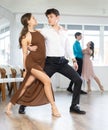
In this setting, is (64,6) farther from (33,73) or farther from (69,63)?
(33,73)

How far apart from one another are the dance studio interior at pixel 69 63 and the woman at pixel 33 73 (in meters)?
0.15

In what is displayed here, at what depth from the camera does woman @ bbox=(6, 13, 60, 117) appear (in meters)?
4.21

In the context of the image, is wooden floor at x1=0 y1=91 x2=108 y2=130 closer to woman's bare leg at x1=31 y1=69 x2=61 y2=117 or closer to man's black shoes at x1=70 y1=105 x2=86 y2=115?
man's black shoes at x1=70 y1=105 x2=86 y2=115

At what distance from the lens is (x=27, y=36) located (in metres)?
4.28

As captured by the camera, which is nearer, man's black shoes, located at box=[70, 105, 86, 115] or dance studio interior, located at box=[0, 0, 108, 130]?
dance studio interior, located at box=[0, 0, 108, 130]

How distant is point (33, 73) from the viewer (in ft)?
13.9

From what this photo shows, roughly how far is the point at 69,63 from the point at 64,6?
167cm

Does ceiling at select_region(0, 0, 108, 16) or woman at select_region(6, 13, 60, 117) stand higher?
ceiling at select_region(0, 0, 108, 16)

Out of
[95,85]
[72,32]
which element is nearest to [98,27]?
[72,32]

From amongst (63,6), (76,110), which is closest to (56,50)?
(76,110)

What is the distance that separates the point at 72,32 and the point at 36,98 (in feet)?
15.4

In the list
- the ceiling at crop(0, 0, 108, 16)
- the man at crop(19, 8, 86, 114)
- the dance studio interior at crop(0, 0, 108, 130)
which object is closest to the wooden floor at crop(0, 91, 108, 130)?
the dance studio interior at crop(0, 0, 108, 130)

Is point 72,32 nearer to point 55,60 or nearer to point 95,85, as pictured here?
point 95,85

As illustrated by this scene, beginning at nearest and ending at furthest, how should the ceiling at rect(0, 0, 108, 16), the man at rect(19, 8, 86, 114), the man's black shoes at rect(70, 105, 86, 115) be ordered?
the man at rect(19, 8, 86, 114) < the man's black shoes at rect(70, 105, 86, 115) < the ceiling at rect(0, 0, 108, 16)
